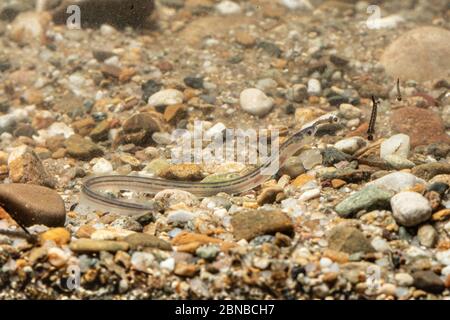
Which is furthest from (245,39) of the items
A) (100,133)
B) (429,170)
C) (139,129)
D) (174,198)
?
(429,170)

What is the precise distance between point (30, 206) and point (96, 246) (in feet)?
2.38

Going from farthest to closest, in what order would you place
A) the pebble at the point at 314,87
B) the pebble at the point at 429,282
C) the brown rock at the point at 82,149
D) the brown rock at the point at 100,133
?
the pebble at the point at 314,87 → the brown rock at the point at 100,133 → the brown rock at the point at 82,149 → the pebble at the point at 429,282

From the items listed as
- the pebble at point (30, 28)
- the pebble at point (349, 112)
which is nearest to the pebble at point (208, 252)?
the pebble at point (349, 112)

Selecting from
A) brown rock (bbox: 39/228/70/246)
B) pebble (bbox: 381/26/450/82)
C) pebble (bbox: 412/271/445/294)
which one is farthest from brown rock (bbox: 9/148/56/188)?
pebble (bbox: 381/26/450/82)

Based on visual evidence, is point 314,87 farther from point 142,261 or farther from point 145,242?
point 142,261

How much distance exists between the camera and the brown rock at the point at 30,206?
12.1 feet

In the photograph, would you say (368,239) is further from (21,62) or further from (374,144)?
(21,62)

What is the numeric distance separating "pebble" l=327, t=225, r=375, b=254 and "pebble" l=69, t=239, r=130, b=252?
1233 mm

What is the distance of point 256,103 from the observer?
5820mm

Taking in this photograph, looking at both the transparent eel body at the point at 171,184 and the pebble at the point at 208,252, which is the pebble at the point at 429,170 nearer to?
the transparent eel body at the point at 171,184

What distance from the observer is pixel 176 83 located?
6.27 m

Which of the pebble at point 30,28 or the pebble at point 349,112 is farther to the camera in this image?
the pebble at point 30,28

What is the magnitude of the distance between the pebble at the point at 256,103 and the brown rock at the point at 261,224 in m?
2.37

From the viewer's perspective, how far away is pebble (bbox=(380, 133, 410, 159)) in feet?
15.0
